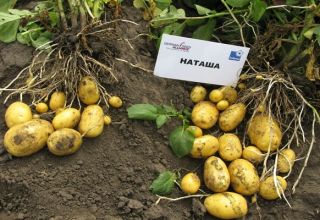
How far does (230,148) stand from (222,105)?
0.20m

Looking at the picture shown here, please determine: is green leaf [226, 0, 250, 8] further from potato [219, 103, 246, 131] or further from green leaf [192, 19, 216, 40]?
potato [219, 103, 246, 131]

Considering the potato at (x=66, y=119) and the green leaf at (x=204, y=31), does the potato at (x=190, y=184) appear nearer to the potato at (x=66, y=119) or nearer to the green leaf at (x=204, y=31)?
the potato at (x=66, y=119)

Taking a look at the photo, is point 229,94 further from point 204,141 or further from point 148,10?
point 148,10

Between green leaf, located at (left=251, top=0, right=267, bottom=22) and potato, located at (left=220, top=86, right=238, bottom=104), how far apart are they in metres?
0.31

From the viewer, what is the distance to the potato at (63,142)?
1.71 meters

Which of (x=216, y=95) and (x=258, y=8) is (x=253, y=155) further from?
(x=258, y=8)

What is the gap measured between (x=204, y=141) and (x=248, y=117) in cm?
30

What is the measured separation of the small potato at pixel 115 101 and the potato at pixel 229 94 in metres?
0.44

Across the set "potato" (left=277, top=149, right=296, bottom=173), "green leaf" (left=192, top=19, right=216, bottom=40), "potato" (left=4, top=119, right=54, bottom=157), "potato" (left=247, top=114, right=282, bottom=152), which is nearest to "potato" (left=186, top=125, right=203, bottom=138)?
"potato" (left=247, top=114, right=282, bottom=152)

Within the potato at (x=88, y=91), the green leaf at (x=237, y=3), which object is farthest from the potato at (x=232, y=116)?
the potato at (x=88, y=91)

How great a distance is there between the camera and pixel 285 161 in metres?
1.86

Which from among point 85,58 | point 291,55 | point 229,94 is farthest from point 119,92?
point 291,55

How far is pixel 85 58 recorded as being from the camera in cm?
193

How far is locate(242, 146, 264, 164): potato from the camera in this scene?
6.09 ft
